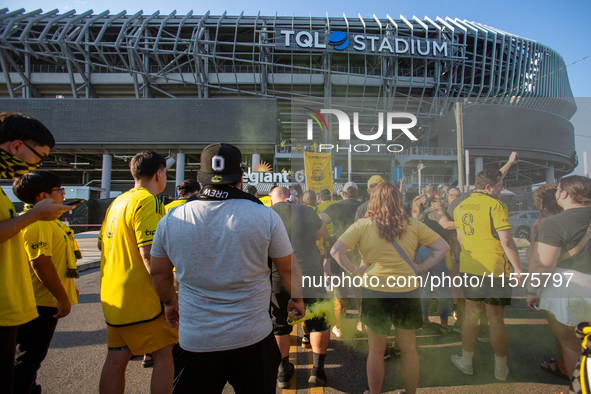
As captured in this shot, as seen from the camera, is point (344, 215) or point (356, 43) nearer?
point (344, 215)

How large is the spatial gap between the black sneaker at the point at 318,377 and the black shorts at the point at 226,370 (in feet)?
4.25

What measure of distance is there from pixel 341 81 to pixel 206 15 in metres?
15.8

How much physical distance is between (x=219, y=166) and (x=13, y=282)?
138cm

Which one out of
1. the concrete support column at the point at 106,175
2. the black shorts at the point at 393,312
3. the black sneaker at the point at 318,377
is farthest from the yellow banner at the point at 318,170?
the concrete support column at the point at 106,175

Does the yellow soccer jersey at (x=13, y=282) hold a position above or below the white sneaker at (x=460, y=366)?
above

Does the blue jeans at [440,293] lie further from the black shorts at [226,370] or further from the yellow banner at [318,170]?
the yellow banner at [318,170]

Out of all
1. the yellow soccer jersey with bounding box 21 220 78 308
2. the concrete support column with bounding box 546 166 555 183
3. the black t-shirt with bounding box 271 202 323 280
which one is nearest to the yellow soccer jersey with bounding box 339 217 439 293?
the black t-shirt with bounding box 271 202 323 280

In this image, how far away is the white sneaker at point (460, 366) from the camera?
271cm

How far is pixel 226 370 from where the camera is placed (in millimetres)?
1437

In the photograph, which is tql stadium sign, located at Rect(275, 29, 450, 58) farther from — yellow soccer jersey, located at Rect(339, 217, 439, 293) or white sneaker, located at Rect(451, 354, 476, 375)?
white sneaker, located at Rect(451, 354, 476, 375)

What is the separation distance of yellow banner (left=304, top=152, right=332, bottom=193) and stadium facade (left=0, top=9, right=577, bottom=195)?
18102 millimetres

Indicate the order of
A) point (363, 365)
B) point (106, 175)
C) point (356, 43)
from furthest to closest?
1. point (106, 175)
2. point (356, 43)
3. point (363, 365)

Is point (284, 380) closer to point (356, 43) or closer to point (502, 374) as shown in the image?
point (502, 374)

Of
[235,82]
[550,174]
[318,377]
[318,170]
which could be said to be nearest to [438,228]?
[318,377]
